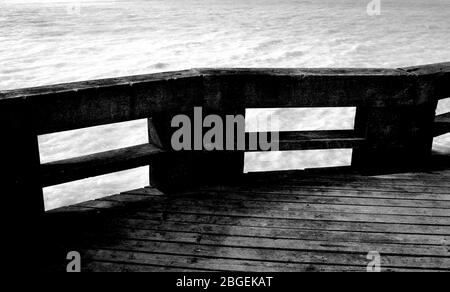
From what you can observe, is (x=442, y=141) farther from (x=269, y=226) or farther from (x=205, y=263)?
(x=205, y=263)

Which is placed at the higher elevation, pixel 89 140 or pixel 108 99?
pixel 108 99

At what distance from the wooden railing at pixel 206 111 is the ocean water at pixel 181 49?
1108 mm

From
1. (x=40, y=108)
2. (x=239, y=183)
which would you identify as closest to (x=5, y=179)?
(x=40, y=108)

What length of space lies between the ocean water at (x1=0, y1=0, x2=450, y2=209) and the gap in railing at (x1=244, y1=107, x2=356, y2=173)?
4 cm

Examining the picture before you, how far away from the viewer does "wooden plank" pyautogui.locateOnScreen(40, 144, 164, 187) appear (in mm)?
3215

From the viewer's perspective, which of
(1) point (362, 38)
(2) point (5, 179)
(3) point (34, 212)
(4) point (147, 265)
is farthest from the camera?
(1) point (362, 38)

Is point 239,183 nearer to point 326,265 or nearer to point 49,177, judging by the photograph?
point 326,265

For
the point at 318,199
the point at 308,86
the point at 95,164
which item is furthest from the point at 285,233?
the point at 95,164

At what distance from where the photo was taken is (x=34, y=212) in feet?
10.6

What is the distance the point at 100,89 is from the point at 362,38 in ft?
76.7

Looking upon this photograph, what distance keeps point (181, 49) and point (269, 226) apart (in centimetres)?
1774

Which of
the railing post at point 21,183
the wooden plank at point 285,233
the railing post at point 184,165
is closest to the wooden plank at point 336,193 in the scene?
the railing post at point 184,165

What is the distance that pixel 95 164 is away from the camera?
11.1 feet

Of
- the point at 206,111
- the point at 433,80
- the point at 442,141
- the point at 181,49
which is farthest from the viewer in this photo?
the point at 181,49
